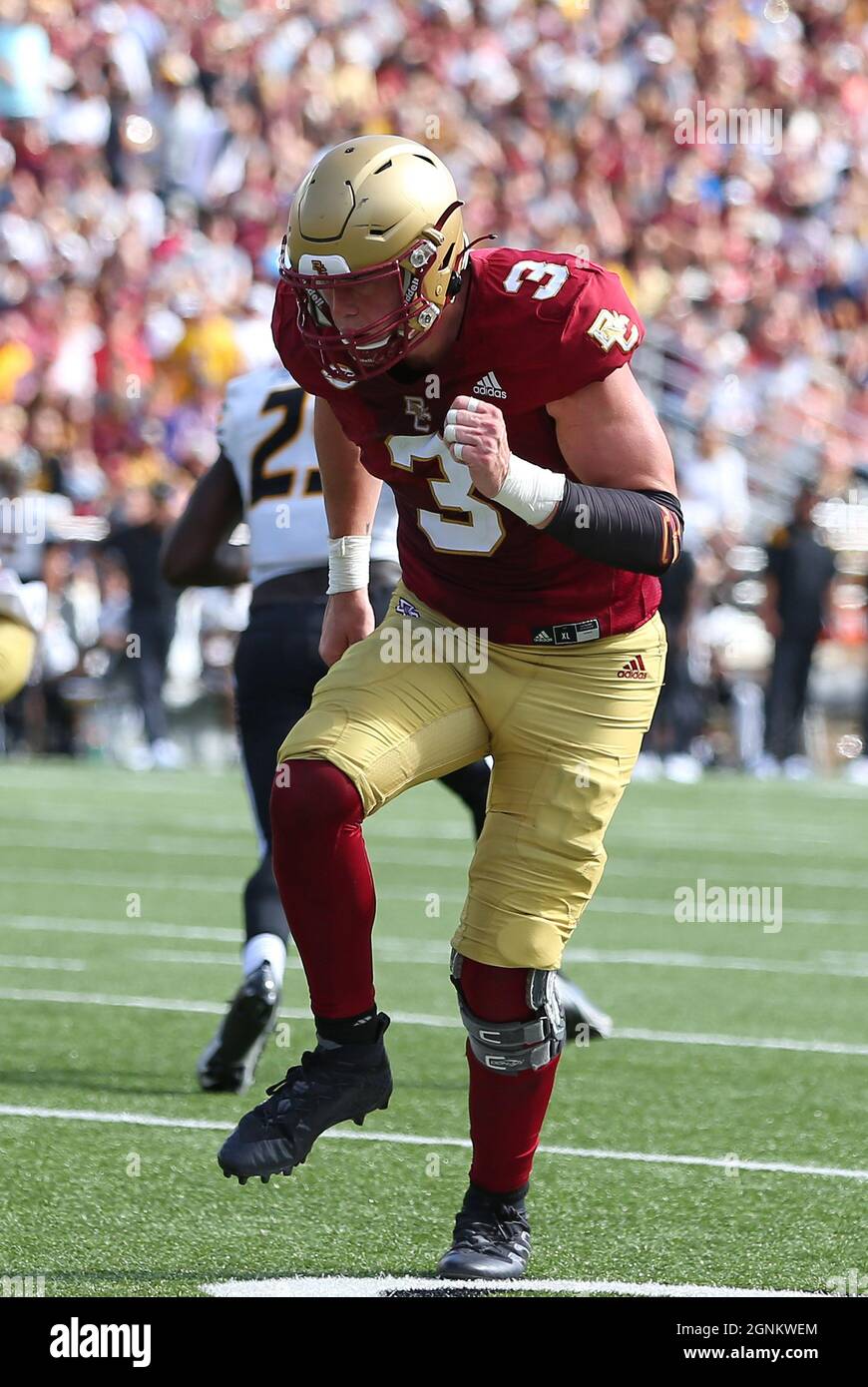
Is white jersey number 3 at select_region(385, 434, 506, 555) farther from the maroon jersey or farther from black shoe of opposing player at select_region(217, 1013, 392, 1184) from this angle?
black shoe of opposing player at select_region(217, 1013, 392, 1184)

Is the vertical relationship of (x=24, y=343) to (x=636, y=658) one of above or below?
below

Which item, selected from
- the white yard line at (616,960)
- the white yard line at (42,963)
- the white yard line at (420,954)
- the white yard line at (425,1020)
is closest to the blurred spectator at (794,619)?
the white yard line at (420,954)

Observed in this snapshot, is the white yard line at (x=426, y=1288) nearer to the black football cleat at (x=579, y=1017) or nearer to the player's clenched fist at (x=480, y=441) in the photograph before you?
the player's clenched fist at (x=480, y=441)

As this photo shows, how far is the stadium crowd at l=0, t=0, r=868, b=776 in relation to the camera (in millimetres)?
15195

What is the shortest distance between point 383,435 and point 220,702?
11697 mm

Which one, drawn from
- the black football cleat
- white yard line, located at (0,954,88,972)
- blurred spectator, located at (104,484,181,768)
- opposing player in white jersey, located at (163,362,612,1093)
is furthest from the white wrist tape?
blurred spectator, located at (104,484,181,768)

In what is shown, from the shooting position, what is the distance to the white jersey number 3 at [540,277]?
350cm

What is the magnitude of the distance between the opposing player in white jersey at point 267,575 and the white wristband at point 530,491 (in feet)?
6.17

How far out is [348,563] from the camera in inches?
160

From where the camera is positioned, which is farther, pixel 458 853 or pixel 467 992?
pixel 458 853

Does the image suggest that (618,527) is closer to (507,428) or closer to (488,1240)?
(507,428)

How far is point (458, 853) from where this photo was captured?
33.4ft

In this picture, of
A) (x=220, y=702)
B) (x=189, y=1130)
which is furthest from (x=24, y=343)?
(x=189, y=1130)
